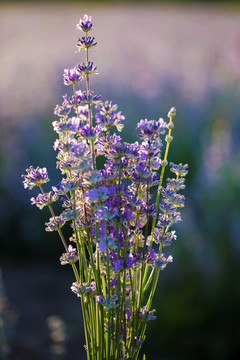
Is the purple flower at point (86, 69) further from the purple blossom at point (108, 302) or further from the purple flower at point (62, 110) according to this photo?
the purple blossom at point (108, 302)

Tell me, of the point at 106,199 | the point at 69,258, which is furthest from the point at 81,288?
the point at 106,199

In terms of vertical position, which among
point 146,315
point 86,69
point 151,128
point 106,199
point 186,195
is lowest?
point 146,315

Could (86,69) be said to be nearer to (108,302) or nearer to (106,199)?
(106,199)

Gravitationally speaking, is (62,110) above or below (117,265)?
above

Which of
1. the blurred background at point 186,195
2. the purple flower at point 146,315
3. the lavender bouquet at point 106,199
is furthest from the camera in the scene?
the blurred background at point 186,195

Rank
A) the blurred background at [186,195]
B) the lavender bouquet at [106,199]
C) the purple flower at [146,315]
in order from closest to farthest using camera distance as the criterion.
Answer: the lavender bouquet at [106,199]
the purple flower at [146,315]
the blurred background at [186,195]

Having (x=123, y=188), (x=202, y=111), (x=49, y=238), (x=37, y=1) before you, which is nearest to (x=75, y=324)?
(x=49, y=238)

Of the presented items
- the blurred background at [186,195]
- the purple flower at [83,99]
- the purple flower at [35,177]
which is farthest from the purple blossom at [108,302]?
the blurred background at [186,195]
